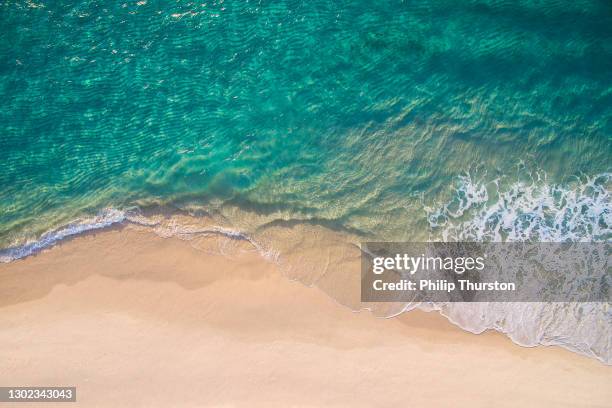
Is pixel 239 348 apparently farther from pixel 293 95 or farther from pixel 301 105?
pixel 293 95

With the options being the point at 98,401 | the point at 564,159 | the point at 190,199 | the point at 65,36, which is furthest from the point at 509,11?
the point at 98,401

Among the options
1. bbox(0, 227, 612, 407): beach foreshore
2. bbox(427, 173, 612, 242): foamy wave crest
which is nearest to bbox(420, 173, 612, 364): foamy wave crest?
bbox(427, 173, 612, 242): foamy wave crest

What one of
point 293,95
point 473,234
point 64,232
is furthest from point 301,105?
point 64,232

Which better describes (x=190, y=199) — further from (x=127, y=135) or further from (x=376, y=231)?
(x=376, y=231)

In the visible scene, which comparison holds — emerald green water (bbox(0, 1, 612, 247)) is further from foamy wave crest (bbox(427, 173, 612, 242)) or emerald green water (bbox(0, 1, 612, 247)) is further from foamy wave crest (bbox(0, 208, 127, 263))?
foamy wave crest (bbox(0, 208, 127, 263))

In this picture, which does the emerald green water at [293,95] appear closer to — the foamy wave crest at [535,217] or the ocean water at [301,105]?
the ocean water at [301,105]

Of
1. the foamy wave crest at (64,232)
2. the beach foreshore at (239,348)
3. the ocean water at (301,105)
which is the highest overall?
the ocean water at (301,105)

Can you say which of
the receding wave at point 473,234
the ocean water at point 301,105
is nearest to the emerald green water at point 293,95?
the ocean water at point 301,105
